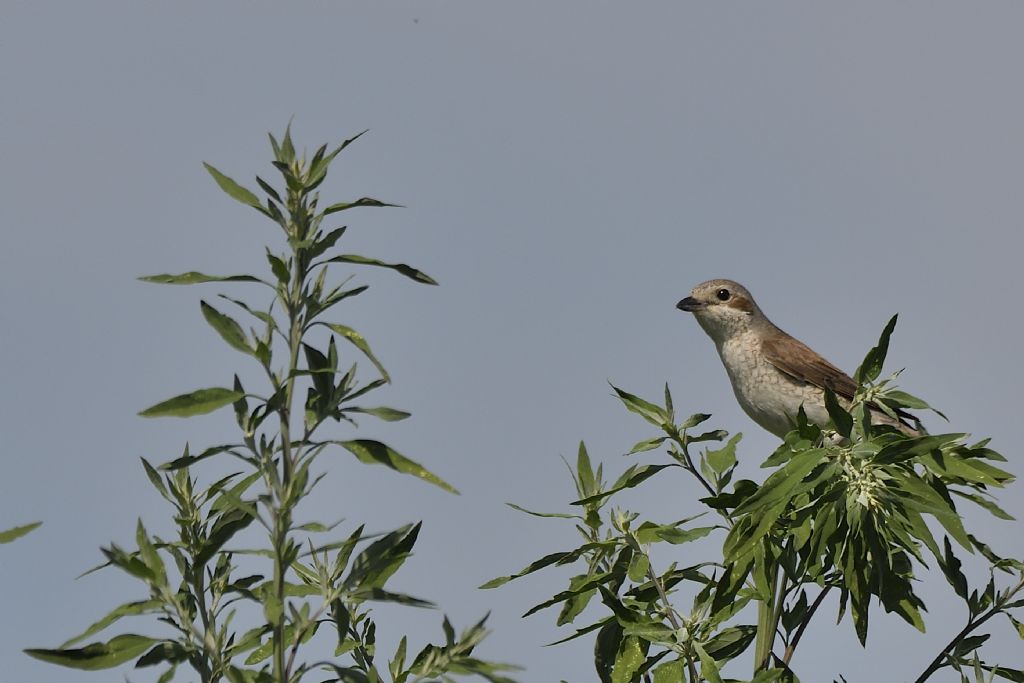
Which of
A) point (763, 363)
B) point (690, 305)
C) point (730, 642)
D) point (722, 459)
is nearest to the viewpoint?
point (730, 642)

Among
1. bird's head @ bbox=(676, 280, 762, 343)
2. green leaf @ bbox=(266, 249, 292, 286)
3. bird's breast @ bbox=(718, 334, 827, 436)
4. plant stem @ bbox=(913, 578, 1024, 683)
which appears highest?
bird's head @ bbox=(676, 280, 762, 343)

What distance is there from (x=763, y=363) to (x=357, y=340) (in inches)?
317

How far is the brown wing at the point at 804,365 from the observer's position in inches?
427

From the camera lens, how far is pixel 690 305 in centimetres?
Result: 1227

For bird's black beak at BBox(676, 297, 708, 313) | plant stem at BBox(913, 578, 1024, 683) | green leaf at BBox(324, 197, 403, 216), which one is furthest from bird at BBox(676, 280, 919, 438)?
green leaf at BBox(324, 197, 403, 216)

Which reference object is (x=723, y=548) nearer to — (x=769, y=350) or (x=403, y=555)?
(x=403, y=555)

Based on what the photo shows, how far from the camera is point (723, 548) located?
5234 millimetres

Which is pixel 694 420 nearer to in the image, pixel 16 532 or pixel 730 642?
pixel 730 642

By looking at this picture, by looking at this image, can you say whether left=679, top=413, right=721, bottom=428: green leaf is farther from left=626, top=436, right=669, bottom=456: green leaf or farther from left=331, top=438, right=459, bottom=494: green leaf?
left=331, top=438, right=459, bottom=494: green leaf

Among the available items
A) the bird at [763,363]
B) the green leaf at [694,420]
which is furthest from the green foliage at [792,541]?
the bird at [763,363]

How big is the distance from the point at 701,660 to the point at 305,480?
236 cm

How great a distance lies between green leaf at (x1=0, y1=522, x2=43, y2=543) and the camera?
11.0ft

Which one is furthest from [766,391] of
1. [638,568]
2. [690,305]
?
[638,568]

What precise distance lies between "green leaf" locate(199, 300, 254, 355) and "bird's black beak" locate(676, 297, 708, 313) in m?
9.00
